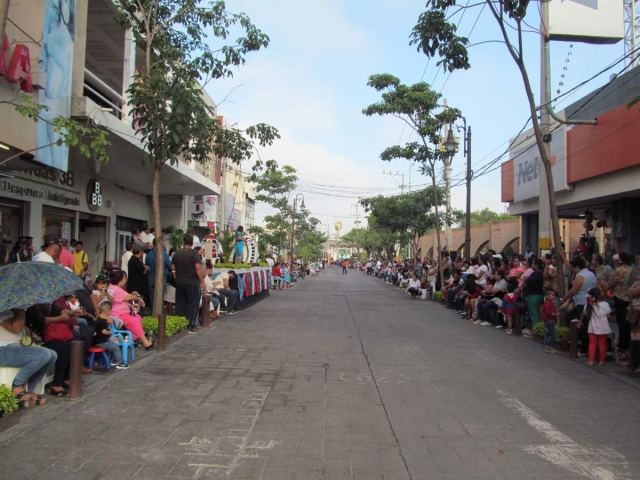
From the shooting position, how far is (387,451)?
4629 millimetres

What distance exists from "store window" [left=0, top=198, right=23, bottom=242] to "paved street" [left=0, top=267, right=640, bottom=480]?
570cm

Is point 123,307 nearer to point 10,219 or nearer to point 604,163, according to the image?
point 10,219

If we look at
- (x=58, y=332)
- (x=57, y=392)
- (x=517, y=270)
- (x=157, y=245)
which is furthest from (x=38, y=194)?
(x=517, y=270)

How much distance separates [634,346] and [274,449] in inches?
230

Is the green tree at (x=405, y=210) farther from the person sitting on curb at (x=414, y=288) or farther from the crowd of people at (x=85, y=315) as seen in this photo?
the crowd of people at (x=85, y=315)

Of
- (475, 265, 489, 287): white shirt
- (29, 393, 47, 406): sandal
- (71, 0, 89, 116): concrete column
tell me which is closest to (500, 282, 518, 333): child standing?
(475, 265, 489, 287): white shirt

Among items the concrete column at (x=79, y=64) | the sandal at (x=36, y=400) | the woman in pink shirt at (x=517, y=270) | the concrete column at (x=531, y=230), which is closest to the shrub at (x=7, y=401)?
the sandal at (x=36, y=400)

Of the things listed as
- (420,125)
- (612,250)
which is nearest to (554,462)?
(612,250)

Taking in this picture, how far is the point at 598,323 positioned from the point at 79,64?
11.0 m

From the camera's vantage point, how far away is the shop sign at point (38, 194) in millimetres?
11570

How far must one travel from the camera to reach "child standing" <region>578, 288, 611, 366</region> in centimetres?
835

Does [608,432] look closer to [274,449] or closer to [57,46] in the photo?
[274,449]

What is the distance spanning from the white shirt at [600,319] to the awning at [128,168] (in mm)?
9541

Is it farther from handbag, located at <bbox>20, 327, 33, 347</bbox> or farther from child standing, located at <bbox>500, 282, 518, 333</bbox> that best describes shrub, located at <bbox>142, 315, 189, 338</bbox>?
child standing, located at <bbox>500, 282, 518, 333</bbox>
